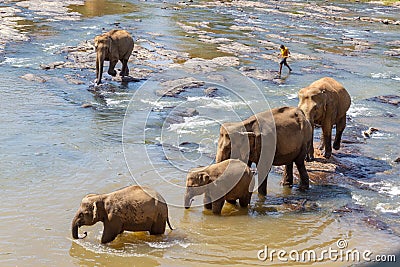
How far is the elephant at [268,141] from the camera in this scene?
11.5 meters

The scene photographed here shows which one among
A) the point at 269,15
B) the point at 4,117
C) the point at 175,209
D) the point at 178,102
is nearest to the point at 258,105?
the point at 178,102

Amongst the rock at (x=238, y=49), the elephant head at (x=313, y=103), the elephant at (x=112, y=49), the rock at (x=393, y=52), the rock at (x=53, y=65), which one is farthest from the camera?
the rock at (x=393, y=52)

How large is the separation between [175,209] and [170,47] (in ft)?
59.9

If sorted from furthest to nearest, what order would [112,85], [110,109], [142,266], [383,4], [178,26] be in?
[383,4] → [178,26] → [112,85] → [110,109] → [142,266]

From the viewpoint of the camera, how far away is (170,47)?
2866 centimetres

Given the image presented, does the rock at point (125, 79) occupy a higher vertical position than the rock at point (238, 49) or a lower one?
lower

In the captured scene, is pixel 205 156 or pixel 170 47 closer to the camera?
pixel 205 156

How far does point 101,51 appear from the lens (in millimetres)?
21234

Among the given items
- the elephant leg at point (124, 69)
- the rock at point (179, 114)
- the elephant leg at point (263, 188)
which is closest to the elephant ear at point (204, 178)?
the elephant leg at point (263, 188)

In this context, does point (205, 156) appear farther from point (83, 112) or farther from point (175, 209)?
point (83, 112)

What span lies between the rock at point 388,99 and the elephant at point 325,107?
5.37 m

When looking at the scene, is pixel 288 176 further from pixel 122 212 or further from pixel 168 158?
pixel 122 212

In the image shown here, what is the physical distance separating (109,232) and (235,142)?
3.05 meters

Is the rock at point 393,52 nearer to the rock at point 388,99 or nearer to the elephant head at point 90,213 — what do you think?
the rock at point 388,99
